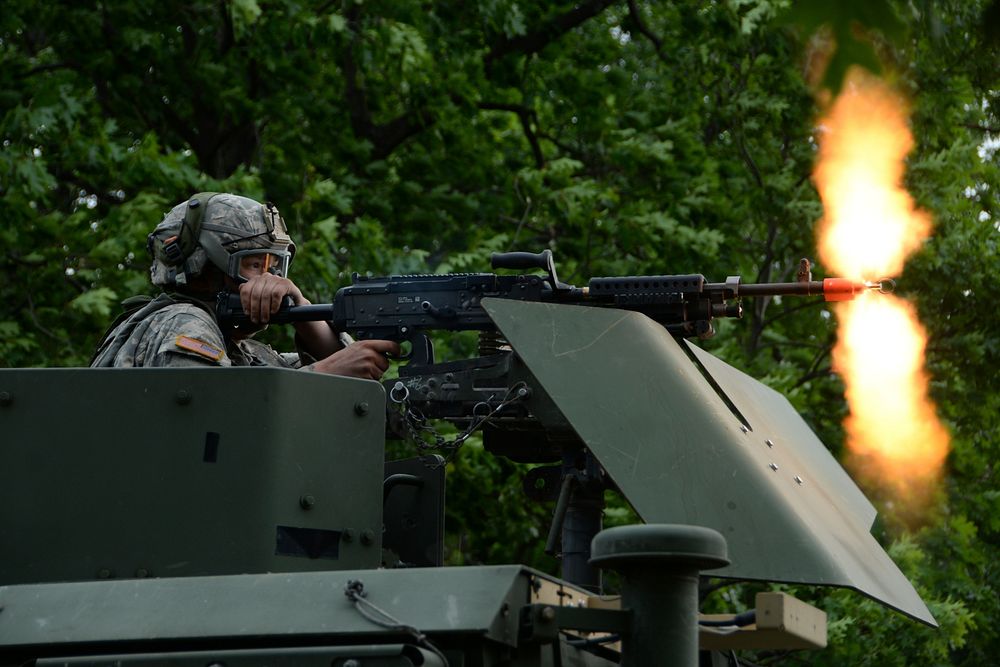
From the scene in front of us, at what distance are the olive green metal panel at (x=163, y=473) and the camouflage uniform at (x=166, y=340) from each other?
1.03 m

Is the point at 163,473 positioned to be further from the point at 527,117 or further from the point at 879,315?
the point at 527,117

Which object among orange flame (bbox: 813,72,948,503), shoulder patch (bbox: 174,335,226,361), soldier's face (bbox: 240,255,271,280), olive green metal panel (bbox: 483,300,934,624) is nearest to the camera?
olive green metal panel (bbox: 483,300,934,624)

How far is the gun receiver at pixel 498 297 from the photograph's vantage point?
5.97m

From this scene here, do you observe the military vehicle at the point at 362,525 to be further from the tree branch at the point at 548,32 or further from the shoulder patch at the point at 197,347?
the tree branch at the point at 548,32

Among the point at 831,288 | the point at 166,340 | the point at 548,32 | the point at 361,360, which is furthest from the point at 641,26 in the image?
the point at 166,340

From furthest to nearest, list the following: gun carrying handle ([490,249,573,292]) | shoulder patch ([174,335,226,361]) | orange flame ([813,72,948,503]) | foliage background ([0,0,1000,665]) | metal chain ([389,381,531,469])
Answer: orange flame ([813,72,948,503]) < foliage background ([0,0,1000,665]) < gun carrying handle ([490,249,573,292]) < shoulder patch ([174,335,226,361]) < metal chain ([389,381,531,469])

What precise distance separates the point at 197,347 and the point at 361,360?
28.0 inches

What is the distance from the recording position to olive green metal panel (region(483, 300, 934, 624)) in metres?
4.35

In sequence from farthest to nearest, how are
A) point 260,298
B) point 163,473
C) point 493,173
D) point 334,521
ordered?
point 493,173 < point 260,298 < point 334,521 < point 163,473

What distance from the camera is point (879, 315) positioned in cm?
1456

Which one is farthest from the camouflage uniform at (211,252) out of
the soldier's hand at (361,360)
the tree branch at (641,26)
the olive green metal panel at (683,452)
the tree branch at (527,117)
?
the tree branch at (641,26)

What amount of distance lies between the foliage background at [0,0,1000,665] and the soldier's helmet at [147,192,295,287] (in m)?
5.95

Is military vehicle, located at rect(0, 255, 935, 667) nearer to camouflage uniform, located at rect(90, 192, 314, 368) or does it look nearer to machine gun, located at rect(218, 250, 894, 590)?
machine gun, located at rect(218, 250, 894, 590)

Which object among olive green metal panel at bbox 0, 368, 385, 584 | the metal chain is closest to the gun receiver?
the metal chain
